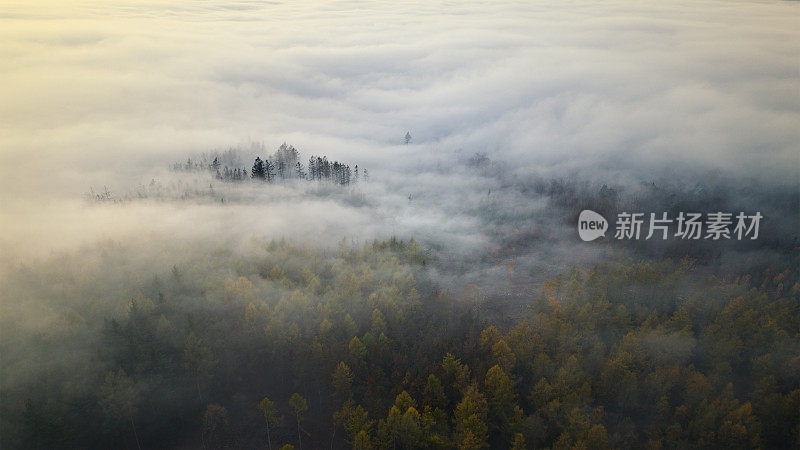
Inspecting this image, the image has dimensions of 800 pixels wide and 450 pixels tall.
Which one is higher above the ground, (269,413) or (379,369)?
(379,369)

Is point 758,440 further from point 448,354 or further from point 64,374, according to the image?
point 64,374

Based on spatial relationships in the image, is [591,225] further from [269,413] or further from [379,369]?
[269,413]

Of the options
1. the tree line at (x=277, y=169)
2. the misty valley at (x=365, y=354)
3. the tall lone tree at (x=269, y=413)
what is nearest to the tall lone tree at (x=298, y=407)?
the misty valley at (x=365, y=354)

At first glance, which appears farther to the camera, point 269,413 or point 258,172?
point 258,172

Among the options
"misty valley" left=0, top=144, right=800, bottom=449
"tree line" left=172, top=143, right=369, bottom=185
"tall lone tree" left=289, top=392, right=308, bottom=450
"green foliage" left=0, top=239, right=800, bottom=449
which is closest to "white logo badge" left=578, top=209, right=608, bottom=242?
"misty valley" left=0, top=144, right=800, bottom=449

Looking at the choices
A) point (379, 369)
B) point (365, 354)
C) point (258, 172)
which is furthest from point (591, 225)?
point (258, 172)

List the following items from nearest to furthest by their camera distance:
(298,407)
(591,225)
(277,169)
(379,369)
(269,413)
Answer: (269,413), (298,407), (379,369), (591,225), (277,169)

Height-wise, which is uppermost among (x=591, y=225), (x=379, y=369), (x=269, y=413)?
(x=591, y=225)

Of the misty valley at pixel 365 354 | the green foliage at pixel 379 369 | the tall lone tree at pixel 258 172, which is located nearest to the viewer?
the green foliage at pixel 379 369

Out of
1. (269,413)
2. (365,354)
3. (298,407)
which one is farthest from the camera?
(365,354)

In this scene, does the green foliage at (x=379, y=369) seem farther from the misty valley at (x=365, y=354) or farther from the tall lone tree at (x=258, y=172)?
the tall lone tree at (x=258, y=172)

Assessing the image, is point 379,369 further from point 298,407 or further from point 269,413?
point 269,413
